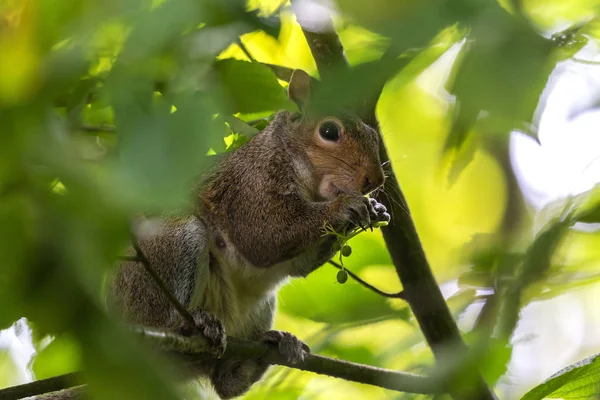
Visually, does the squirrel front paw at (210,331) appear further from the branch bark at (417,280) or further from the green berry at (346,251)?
the branch bark at (417,280)

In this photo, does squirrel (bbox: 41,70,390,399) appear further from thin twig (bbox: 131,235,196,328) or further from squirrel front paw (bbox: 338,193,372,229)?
thin twig (bbox: 131,235,196,328)

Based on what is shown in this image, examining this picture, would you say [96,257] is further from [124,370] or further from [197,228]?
[197,228]

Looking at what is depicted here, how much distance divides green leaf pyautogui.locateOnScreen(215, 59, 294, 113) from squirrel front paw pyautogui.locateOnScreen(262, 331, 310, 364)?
4.92 feet

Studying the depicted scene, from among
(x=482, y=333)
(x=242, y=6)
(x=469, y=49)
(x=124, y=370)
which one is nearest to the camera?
(x=124, y=370)

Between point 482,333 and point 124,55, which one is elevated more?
point 124,55

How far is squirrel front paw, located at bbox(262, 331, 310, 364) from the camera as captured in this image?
2535mm

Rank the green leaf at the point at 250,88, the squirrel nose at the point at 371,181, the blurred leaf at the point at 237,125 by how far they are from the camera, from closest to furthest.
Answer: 1. the blurred leaf at the point at 237,125
2. the green leaf at the point at 250,88
3. the squirrel nose at the point at 371,181

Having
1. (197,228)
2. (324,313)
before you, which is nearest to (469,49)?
(324,313)

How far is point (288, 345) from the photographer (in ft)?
8.76

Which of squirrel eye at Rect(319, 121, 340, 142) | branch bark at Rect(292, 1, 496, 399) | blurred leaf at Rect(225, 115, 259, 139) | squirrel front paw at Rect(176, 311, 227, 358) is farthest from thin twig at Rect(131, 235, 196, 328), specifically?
squirrel eye at Rect(319, 121, 340, 142)

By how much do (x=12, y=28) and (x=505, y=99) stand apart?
1.00ft

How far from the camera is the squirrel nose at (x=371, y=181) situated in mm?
2703

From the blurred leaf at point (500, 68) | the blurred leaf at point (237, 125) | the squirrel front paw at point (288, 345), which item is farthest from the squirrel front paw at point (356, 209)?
the blurred leaf at point (500, 68)

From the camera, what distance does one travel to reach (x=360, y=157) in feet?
9.16
